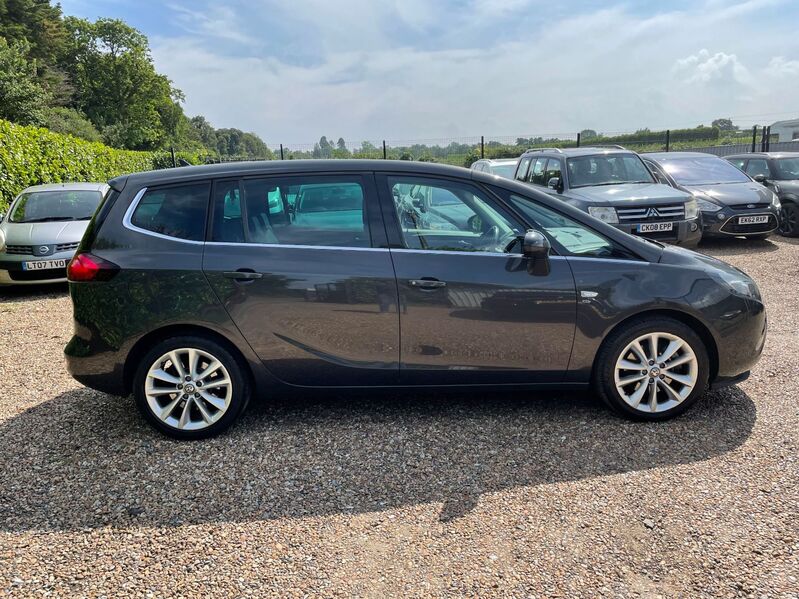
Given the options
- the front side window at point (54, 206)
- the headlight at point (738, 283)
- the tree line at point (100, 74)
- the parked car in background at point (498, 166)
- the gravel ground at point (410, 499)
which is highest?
the tree line at point (100, 74)

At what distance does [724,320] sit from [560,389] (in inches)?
43.8

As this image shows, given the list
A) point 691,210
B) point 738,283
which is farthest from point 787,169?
point 738,283

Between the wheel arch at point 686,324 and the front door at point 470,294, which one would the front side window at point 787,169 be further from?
the front door at point 470,294

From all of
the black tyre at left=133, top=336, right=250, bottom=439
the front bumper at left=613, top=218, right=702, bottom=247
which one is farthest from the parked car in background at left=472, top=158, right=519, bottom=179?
the black tyre at left=133, top=336, right=250, bottom=439

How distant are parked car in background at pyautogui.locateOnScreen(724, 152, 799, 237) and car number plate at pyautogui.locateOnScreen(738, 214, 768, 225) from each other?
171 centimetres

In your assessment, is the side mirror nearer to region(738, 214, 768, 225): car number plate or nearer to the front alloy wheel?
the front alloy wheel

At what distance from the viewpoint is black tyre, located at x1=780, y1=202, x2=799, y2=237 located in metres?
11.6

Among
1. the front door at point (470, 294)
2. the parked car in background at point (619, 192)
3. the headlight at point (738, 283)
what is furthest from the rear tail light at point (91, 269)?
the parked car in background at point (619, 192)

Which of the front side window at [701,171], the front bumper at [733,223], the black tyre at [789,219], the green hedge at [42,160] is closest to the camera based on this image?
the front bumper at [733,223]

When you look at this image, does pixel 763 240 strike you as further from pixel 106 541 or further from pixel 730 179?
pixel 106 541

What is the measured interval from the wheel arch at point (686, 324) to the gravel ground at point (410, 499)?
378mm

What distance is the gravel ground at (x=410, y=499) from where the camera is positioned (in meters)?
2.54

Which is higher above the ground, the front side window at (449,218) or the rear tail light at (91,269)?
the front side window at (449,218)

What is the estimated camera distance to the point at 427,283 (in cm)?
363
